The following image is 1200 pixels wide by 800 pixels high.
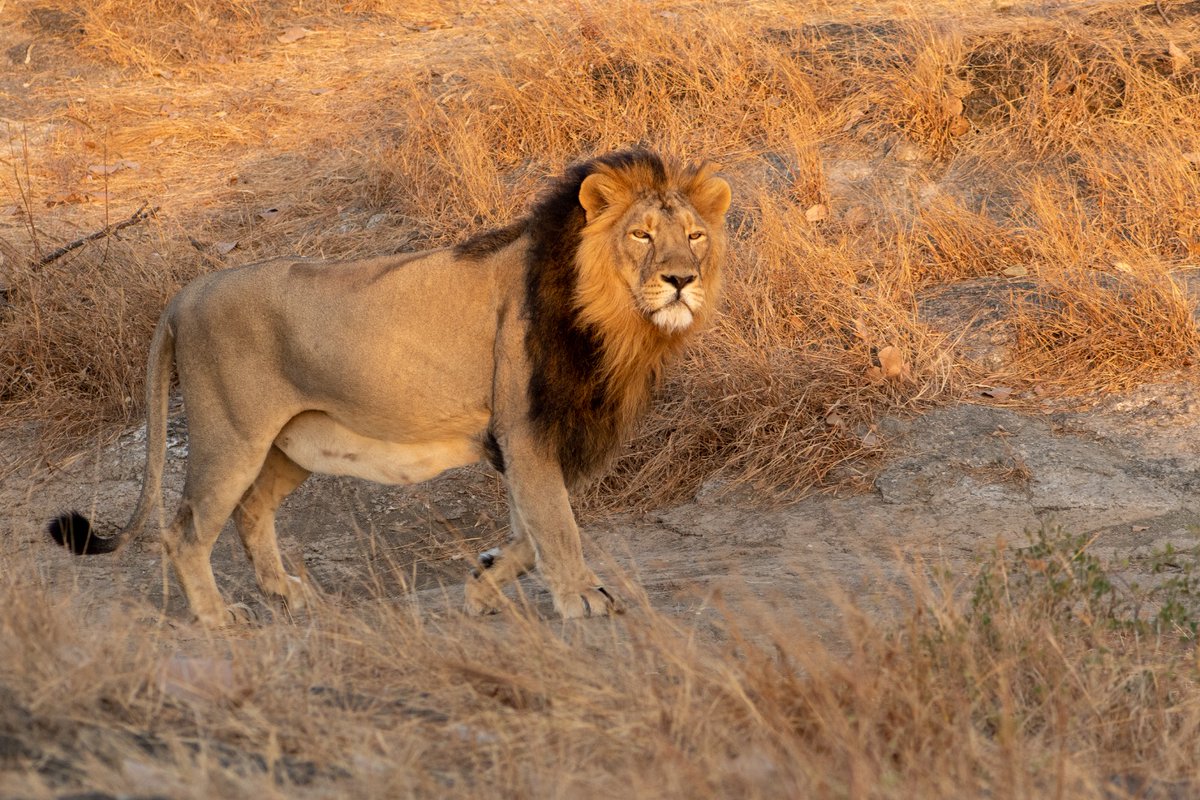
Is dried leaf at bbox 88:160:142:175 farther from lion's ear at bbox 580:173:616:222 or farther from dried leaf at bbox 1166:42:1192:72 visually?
dried leaf at bbox 1166:42:1192:72

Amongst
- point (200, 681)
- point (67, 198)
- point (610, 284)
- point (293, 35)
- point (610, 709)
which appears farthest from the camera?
point (293, 35)

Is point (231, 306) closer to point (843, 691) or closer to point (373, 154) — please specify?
point (843, 691)

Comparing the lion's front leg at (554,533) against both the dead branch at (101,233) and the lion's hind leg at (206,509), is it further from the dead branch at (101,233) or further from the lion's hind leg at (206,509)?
the dead branch at (101,233)

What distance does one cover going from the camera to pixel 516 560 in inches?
183

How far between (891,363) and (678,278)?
214 cm

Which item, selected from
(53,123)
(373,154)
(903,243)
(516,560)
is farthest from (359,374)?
(53,123)

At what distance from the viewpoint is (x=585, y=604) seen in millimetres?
4371

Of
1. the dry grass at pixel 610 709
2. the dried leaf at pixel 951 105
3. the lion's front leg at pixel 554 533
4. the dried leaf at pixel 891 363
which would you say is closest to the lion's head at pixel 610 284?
the lion's front leg at pixel 554 533

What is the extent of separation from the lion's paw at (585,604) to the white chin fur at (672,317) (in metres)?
0.86

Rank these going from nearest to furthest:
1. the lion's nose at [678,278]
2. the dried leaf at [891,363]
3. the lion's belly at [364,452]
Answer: the lion's nose at [678,278] → the lion's belly at [364,452] → the dried leaf at [891,363]

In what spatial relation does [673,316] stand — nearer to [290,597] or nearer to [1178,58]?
[290,597]

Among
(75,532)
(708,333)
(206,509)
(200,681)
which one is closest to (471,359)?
(206,509)

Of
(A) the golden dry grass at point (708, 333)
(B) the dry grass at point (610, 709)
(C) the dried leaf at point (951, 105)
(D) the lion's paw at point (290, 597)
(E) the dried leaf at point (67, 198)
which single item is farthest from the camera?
(E) the dried leaf at point (67, 198)

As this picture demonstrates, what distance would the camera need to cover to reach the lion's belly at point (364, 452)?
15.6 ft
